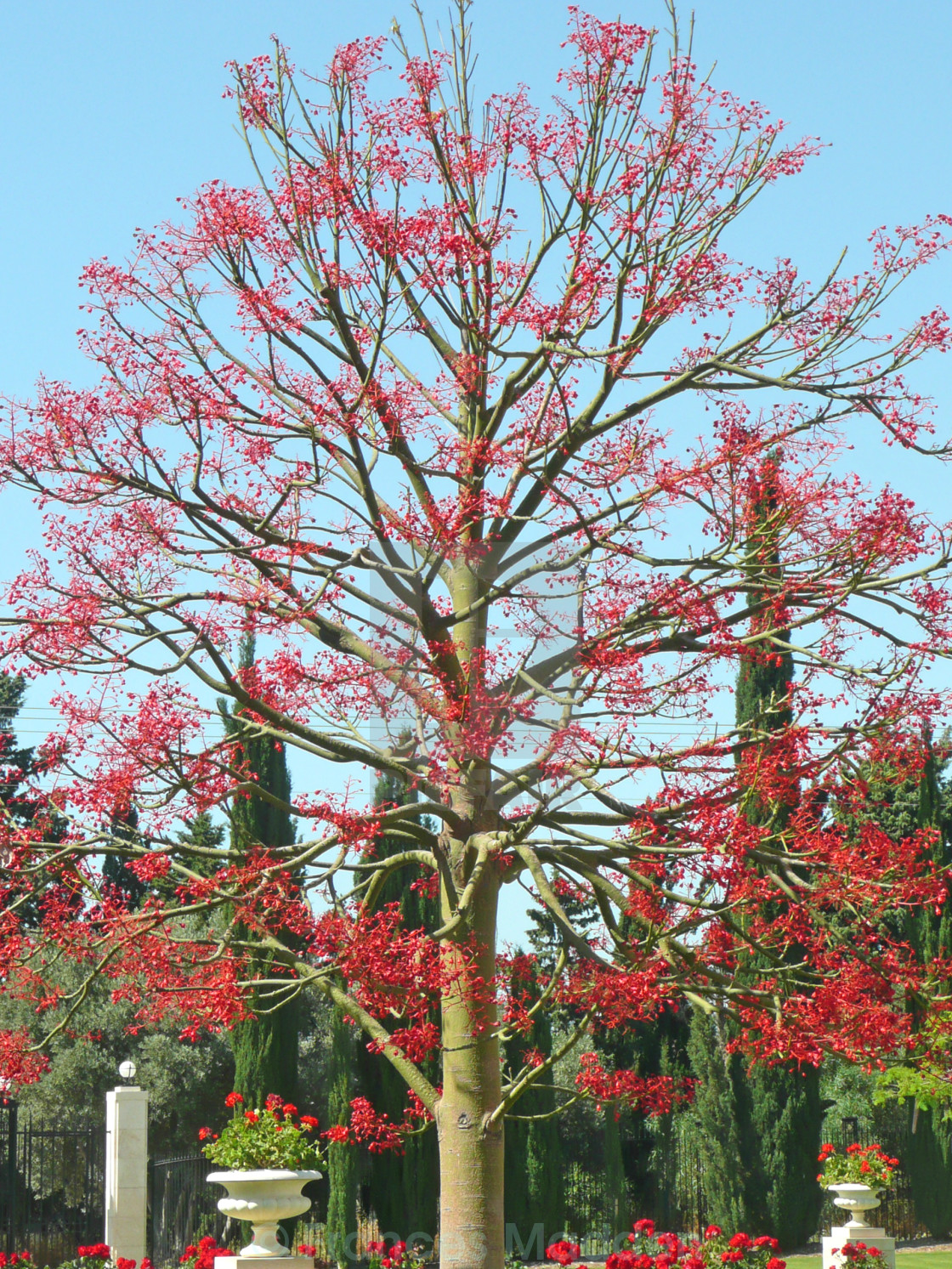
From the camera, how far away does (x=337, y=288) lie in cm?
822

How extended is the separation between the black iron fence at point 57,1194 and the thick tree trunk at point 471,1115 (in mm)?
9529

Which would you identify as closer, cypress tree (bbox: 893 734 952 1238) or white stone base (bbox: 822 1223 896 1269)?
white stone base (bbox: 822 1223 896 1269)

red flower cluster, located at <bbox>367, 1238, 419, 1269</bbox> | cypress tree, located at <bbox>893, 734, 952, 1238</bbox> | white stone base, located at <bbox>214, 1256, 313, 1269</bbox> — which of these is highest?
white stone base, located at <bbox>214, 1256, 313, 1269</bbox>

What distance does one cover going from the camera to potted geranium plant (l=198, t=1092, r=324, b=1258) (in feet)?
31.9

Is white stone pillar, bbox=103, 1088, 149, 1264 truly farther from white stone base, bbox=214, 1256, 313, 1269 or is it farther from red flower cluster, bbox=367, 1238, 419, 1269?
white stone base, bbox=214, 1256, 313, 1269

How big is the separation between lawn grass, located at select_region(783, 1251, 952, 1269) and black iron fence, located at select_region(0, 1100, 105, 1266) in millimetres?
9654

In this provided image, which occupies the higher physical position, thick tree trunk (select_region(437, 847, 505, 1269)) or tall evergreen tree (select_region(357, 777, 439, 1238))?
thick tree trunk (select_region(437, 847, 505, 1269))

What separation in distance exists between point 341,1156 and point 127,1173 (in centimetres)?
422

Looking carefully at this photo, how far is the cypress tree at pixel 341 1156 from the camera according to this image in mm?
18672

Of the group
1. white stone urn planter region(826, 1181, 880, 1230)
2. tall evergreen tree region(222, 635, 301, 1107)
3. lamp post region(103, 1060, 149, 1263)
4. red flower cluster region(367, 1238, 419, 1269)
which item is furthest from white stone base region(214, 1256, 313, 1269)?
tall evergreen tree region(222, 635, 301, 1107)

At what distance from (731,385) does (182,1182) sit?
1440cm

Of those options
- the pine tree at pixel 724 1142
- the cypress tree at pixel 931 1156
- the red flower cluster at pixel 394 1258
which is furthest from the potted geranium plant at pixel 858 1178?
the cypress tree at pixel 931 1156

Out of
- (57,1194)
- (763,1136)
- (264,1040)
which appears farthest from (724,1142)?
(57,1194)

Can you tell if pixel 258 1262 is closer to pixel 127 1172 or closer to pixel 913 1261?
pixel 127 1172
